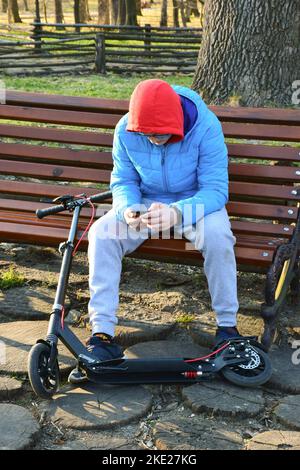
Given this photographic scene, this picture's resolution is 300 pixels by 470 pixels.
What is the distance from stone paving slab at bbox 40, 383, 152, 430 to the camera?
3.21m

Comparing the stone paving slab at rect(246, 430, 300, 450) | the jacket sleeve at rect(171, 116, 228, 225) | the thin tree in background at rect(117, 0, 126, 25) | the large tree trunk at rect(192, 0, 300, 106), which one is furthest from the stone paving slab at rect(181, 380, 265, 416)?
the thin tree in background at rect(117, 0, 126, 25)

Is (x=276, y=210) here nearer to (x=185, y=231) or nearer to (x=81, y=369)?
(x=185, y=231)

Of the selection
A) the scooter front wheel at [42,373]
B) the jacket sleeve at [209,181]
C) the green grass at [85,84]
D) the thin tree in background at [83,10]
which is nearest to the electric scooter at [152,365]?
the scooter front wheel at [42,373]

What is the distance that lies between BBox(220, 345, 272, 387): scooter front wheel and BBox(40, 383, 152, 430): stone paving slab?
1.21 ft

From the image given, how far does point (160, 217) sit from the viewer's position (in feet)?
12.2

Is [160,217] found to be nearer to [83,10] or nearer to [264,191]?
[264,191]

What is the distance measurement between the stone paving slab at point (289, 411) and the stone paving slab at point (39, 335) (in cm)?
86

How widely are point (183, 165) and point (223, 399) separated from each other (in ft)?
3.83

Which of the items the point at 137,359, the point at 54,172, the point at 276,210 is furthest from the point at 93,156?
the point at 137,359

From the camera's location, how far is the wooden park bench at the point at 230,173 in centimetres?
394

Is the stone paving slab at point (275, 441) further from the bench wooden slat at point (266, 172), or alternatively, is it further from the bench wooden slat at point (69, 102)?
the bench wooden slat at point (69, 102)

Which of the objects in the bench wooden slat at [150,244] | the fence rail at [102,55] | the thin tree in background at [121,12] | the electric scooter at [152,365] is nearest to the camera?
the electric scooter at [152,365]

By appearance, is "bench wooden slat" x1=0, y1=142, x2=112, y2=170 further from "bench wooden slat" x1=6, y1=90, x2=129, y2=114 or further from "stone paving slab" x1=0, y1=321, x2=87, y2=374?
"stone paving slab" x1=0, y1=321, x2=87, y2=374
